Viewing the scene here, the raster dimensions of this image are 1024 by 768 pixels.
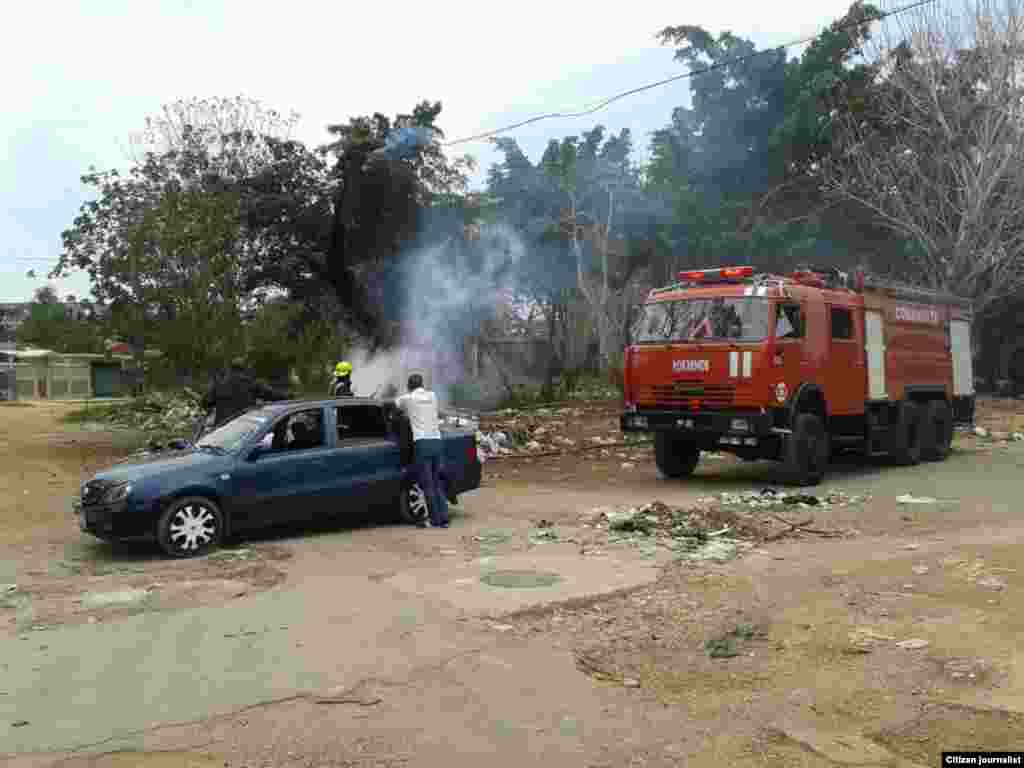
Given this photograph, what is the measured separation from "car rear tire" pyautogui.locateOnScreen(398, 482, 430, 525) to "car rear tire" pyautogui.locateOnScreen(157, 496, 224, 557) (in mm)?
1990

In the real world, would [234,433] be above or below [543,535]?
above

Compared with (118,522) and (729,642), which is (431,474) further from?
(729,642)

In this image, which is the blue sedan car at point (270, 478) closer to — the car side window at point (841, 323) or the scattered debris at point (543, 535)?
the scattered debris at point (543, 535)

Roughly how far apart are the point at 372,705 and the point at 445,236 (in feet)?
68.9

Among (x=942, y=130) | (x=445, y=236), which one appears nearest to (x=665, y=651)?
(x=445, y=236)

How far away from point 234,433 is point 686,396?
6.18 metres

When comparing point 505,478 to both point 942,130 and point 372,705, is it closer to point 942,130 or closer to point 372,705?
point 372,705

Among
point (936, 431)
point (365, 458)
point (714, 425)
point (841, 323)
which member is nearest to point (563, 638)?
point (365, 458)

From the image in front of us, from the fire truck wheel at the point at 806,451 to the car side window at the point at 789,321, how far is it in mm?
1107

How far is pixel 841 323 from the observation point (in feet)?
46.1

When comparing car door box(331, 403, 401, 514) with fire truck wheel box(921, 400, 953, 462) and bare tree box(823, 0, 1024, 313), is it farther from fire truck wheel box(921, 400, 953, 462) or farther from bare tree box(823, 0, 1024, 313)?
bare tree box(823, 0, 1024, 313)

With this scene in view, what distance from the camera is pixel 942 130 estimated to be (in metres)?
25.4

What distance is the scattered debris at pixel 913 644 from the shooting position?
5773mm

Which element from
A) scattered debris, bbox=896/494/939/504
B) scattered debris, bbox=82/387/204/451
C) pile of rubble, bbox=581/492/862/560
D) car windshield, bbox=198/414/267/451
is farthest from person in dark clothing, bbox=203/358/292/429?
scattered debris, bbox=896/494/939/504
